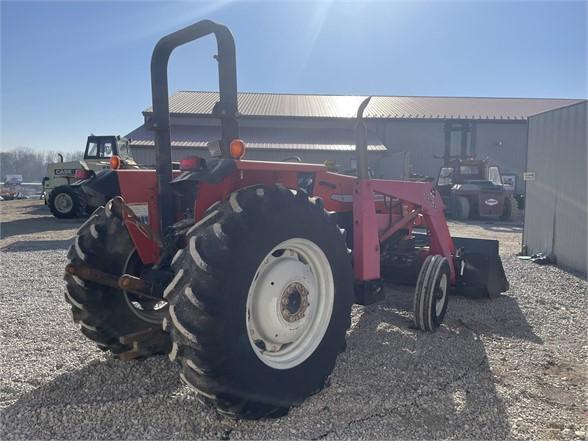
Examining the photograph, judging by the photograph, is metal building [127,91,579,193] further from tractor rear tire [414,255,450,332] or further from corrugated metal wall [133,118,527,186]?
tractor rear tire [414,255,450,332]

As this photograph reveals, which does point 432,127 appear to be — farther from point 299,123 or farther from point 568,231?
point 568,231

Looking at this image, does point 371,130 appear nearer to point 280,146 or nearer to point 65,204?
point 280,146

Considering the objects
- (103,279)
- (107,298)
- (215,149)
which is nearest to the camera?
(215,149)

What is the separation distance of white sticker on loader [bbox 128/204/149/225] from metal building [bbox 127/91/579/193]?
1896 centimetres

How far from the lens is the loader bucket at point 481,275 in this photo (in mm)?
4820

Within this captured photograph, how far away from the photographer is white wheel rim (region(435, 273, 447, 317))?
404 cm

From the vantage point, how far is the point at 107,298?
Result: 293 centimetres

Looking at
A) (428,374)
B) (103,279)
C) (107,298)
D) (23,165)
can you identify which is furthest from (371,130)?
(23,165)

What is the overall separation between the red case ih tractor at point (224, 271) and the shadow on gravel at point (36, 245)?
6561 mm

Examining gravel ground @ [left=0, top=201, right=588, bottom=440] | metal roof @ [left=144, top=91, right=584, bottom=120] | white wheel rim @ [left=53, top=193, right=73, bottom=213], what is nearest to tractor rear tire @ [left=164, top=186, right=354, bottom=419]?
gravel ground @ [left=0, top=201, right=588, bottom=440]

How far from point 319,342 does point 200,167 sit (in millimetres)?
1275

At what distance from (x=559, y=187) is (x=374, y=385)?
617 cm

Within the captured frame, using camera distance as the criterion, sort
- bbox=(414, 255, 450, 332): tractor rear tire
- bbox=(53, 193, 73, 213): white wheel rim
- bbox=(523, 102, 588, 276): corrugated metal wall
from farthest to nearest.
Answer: bbox=(53, 193, 73, 213): white wheel rim, bbox=(523, 102, 588, 276): corrugated metal wall, bbox=(414, 255, 450, 332): tractor rear tire

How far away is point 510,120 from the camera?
25.7 metres
